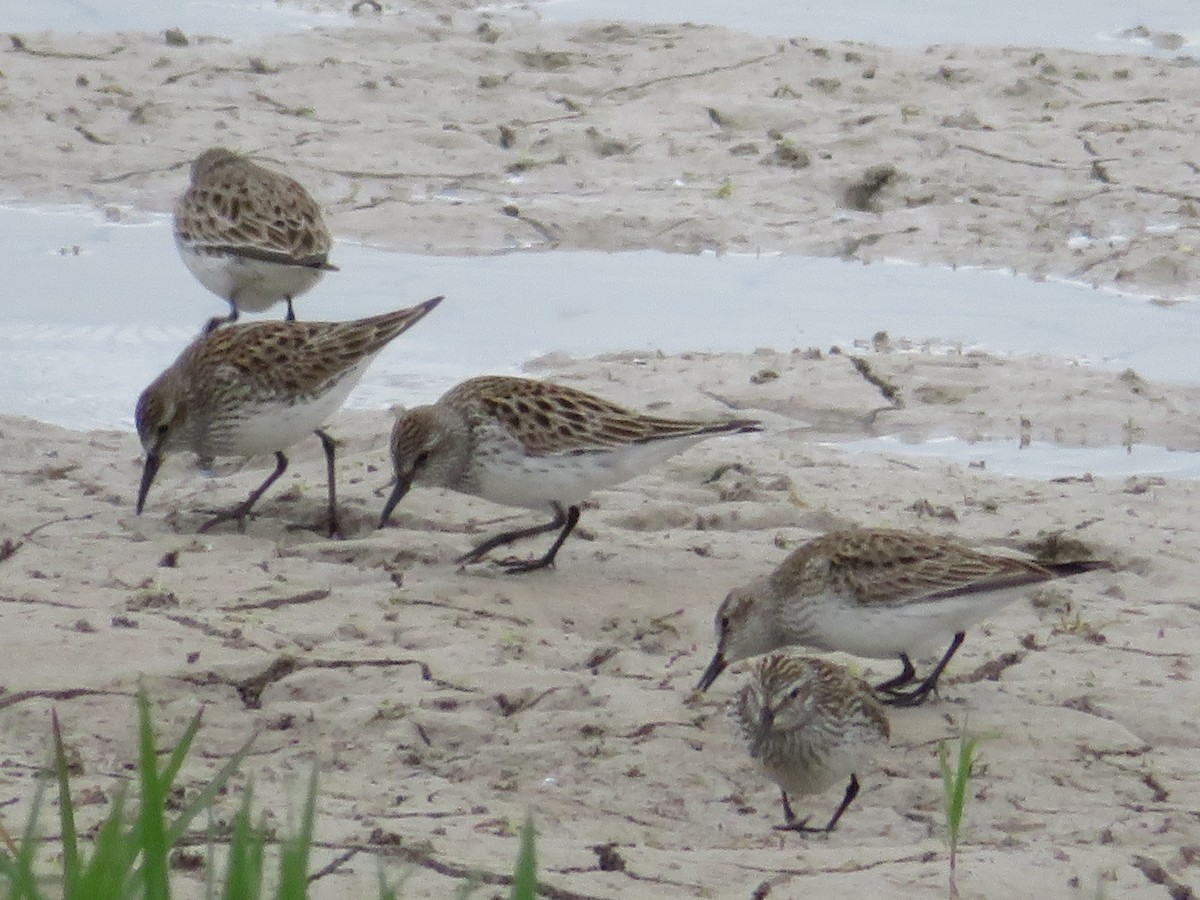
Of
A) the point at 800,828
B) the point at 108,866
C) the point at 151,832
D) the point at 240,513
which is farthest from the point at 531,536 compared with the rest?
the point at 108,866

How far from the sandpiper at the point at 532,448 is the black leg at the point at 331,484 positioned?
271mm

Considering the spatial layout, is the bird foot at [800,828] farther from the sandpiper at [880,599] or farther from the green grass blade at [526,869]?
the green grass blade at [526,869]

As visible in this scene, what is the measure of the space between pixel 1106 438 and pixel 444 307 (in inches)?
129

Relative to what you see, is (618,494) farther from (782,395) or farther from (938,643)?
(938,643)

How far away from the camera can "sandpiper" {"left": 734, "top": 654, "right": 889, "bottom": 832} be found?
17.8 ft

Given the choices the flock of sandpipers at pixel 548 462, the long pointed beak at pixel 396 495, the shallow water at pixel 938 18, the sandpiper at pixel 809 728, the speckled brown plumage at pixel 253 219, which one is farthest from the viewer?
the shallow water at pixel 938 18

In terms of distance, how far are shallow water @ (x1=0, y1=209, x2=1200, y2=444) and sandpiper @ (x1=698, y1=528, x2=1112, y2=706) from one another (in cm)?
322

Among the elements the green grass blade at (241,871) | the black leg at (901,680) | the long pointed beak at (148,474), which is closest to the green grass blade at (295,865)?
the green grass blade at (241,871)

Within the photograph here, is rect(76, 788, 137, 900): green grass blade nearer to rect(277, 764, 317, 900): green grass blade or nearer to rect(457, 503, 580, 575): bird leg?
rect(277, 764, 317, 900): green grass blade

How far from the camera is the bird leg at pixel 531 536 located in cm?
729

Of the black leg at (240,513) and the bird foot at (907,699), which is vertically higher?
the bird foot at (907,699)

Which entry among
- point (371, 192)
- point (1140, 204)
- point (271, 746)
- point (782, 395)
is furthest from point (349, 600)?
point (1140, 204)

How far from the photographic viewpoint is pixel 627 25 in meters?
15.2

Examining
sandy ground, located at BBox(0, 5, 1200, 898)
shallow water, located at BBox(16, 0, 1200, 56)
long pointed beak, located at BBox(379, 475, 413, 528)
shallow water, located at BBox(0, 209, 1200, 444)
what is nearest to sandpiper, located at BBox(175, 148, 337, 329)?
shallow water, located at BBox(0, 209, 1200, 444)
